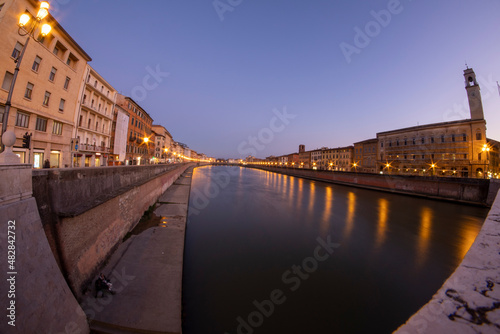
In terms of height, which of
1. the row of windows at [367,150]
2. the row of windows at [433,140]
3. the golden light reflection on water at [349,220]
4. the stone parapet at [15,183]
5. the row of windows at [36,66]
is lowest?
the golden light reflection on water at [349,220]

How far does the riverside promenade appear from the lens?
4062mm

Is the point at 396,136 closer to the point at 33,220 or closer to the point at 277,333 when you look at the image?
the point at 277,333

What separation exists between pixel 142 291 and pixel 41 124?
18.6 meters

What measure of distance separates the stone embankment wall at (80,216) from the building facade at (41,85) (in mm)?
6801

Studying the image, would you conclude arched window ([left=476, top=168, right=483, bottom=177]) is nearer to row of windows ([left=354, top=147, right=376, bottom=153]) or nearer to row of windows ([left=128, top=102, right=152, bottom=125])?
row of windows ([left=354, top=147, right=376, bottom=153])

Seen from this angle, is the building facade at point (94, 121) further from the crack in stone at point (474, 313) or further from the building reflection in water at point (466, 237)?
the building reflection in water at point (466, 237)

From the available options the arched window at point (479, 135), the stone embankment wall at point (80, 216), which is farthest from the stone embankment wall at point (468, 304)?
the arched window at point (479, 135)

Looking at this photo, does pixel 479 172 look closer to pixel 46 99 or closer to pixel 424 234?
pixel 424 234

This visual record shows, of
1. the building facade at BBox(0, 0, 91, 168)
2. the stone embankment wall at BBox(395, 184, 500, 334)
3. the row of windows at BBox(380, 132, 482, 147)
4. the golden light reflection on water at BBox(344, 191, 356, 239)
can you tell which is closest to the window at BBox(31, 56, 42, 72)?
the building facade at BBox(0, 0, 91, 168)

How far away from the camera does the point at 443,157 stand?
38562 mm

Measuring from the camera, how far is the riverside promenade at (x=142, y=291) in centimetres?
406

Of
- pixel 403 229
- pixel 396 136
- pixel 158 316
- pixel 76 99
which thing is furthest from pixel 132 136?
pixel 396 136

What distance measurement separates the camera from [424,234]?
12.9m

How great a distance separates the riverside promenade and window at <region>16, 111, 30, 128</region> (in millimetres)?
13488
